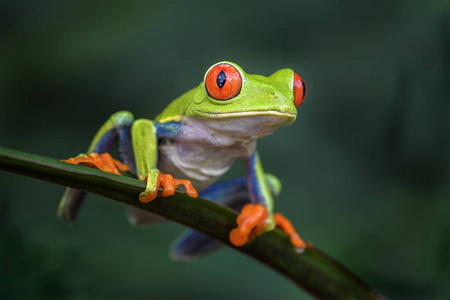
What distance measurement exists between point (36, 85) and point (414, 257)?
358 cm

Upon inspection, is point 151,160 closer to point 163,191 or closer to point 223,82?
point 163,191

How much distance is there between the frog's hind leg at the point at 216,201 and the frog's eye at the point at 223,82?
0.86m

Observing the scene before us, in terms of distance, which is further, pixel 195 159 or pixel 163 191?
pixel 195 159

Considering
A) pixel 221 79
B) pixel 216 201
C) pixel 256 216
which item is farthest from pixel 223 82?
pixel 216 201

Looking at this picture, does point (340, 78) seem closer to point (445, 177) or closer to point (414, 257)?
point (445, 177)

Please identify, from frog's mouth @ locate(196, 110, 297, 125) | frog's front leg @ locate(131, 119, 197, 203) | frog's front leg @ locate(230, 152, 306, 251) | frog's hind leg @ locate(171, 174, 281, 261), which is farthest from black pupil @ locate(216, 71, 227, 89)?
frog's hind leg @ locate(171, 174, 281, 261)

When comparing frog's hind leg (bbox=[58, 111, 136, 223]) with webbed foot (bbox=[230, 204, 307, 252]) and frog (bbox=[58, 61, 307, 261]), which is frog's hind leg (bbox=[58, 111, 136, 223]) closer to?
frog (bbox=[58, 61, 307, 261])

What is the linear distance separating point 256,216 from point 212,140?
0.41 m

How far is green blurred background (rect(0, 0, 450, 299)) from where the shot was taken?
3533mm

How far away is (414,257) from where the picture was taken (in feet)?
11.9

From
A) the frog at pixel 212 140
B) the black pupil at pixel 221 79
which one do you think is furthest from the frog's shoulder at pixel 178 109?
the black pupil at pixel 221 79

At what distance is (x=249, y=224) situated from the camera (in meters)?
1.75

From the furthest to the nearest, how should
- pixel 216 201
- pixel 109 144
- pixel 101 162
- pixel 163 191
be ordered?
1. pixel 216 201
2. pixel 109 144
3. pixel 101 162
4. pixel 163 191

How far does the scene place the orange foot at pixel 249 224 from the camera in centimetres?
162
